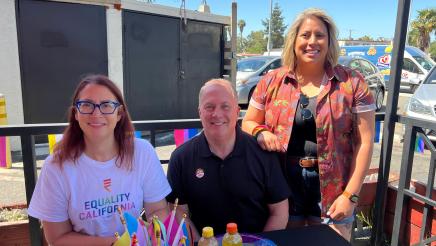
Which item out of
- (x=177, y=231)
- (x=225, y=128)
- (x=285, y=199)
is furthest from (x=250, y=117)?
(x=177, y=231)

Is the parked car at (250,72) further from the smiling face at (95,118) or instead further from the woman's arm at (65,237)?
the woman's arm at (65,237)

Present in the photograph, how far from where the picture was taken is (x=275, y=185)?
75.0 inches

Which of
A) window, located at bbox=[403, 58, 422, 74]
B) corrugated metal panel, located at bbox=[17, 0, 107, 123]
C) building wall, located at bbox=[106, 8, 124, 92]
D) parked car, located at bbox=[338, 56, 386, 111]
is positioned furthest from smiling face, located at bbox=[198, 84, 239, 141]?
window, located at bbox=[403, 58, 422, 74]

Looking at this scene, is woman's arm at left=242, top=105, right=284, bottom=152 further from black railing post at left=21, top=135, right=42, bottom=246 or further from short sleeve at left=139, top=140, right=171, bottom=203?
black railing post at left=21, top=135, right=42, bottom=246

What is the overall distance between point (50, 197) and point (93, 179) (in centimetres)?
20

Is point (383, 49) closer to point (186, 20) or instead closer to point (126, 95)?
point (186, 20)

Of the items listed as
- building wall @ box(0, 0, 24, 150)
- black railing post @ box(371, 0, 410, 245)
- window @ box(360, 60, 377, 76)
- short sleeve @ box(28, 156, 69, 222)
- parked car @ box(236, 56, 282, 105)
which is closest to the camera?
short sleeve @ box(28, 156, 69, 222)

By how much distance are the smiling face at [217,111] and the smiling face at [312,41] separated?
1.54 feet

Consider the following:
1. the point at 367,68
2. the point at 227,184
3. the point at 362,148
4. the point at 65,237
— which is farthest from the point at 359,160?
the point at 367,68

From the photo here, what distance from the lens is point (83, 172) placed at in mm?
1775

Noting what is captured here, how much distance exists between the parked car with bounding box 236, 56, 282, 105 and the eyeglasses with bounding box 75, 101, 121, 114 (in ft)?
28.8

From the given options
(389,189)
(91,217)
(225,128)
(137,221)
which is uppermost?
(225,128)

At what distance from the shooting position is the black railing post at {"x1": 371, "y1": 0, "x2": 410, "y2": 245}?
8.16 ft

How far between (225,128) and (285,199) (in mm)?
475
